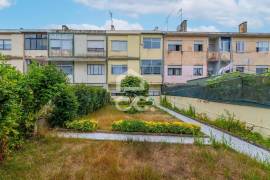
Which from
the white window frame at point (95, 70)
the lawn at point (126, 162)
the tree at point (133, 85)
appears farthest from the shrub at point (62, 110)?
the white window frame at point (95, 70)

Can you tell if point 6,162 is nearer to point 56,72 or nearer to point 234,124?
point 56,72

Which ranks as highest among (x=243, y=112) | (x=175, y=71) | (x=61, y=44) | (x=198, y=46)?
(x=198, y=46)

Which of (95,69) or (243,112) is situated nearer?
(243,112)

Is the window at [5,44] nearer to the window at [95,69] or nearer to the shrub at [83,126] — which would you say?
the window at [95,69]

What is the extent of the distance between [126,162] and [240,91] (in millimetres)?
8053

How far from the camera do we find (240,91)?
42.8ft

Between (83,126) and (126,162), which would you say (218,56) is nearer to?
(83,126)

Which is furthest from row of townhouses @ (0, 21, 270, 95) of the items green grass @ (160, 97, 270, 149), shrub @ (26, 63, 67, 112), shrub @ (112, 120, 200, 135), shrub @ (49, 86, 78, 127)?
shrub @ (26, 63, 67, 112)

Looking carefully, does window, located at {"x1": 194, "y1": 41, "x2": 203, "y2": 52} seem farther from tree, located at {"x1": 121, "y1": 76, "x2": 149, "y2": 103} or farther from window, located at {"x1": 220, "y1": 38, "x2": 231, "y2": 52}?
tree, located at {"x1": 121, "y1": 76, "x2": 149, "y2": 103}

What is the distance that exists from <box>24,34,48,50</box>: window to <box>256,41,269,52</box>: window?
89.8 feet

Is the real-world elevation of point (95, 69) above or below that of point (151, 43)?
below

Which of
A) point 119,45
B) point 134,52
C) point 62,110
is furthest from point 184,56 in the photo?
point 62,110

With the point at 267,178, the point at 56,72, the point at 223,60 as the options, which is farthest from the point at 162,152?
the point at 223,60

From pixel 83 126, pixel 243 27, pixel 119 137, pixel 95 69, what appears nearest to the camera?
pixel 119 137
